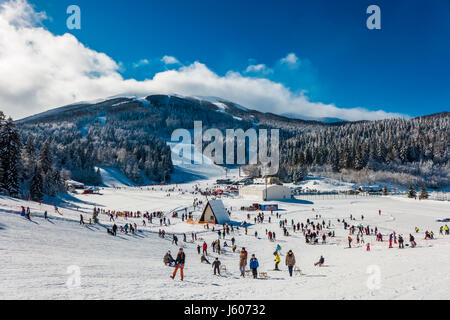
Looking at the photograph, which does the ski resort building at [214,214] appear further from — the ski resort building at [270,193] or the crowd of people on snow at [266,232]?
the ski resort building at [270,193]

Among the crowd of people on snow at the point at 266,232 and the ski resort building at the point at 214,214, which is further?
the ski resort building at the point at 214,214

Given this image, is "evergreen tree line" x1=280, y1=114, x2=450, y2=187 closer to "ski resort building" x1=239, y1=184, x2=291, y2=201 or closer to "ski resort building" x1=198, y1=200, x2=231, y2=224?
"ski resort building" x1=239, y1=184, x2=291, y2=201

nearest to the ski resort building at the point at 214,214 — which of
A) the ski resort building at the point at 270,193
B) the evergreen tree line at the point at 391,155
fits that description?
the ski resort building at the point at 270,193

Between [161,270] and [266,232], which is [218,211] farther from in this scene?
[161,270]

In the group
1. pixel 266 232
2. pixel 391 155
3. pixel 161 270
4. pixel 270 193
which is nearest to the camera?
pixel 161 270

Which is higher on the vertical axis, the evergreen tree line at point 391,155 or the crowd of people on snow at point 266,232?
the evergreen tree line at point 391,155

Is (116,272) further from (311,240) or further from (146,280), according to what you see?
(311,240)

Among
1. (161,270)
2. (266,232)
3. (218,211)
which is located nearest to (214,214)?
(218,211)

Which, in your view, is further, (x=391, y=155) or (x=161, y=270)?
(x=391, y=155)
